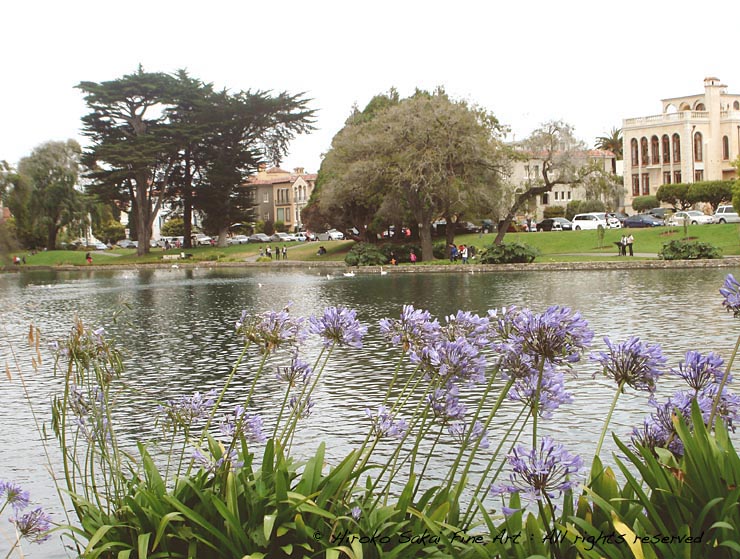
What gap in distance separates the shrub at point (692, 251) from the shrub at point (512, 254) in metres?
7.00

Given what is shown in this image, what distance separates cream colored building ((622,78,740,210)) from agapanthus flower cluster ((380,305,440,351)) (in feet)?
310

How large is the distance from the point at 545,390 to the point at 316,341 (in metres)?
14.9

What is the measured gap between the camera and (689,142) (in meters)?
93.6

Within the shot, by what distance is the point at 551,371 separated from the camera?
440cm

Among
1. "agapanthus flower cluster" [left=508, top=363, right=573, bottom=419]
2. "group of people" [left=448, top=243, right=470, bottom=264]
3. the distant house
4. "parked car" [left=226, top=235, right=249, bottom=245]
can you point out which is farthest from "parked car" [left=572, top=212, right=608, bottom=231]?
"agapanthus flower cluster" [left=508, top=363, right=573, bottom=419]

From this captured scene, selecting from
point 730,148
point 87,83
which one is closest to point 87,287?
point 87,83

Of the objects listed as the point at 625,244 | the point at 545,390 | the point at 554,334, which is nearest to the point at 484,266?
the point at 625,244

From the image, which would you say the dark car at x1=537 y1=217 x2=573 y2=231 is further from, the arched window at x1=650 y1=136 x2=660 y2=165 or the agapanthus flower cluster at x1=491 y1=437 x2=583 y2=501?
the agapanthus flower cluster at x1=491 y1=437 x2=583 y2=501

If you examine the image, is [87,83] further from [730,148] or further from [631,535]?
[631,535]

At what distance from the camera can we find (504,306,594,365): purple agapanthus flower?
12.9 feet

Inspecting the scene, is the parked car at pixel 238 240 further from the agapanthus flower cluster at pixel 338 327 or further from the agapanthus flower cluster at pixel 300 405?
the agapanthus flower cluster at pixel 338 327

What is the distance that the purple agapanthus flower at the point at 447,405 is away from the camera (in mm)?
4508

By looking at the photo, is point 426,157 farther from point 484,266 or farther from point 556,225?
point 556,225

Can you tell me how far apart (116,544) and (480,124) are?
160 ft
